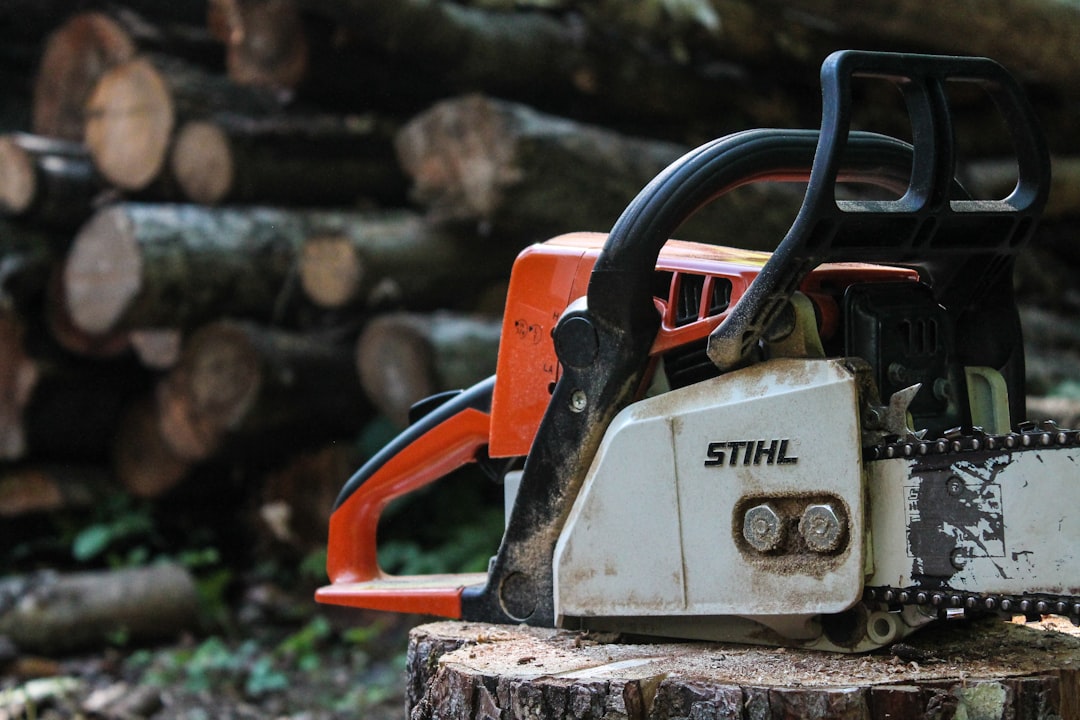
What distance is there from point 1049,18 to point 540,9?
6.54 feet

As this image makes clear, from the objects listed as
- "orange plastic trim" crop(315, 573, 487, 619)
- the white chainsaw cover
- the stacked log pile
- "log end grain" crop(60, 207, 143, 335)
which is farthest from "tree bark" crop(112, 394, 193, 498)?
the white chainsaw cover

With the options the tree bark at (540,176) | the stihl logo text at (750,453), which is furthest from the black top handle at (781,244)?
the tree bark at (540,176)

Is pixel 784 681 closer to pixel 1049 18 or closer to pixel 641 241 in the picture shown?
pixel 641 241

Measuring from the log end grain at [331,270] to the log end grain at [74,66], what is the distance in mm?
1265

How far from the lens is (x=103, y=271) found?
447cm

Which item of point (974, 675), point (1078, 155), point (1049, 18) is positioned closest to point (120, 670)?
point (974, 675)

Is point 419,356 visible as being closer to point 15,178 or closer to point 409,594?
point 15,178

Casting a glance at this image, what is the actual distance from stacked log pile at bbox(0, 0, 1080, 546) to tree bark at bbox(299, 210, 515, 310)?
0.04 ft

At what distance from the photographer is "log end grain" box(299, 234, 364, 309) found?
449 centimetres

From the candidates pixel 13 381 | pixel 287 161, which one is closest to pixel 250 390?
pixel 287 161

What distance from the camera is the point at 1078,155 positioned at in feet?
18.6

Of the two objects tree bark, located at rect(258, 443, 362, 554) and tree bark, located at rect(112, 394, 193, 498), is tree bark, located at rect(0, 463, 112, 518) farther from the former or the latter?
tree bark, located at rect(258, 443, 362, 554)

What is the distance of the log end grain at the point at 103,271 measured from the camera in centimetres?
437

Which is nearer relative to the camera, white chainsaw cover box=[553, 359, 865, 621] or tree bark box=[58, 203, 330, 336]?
white chainsaw cover box=[553, 359, 865, 621]
